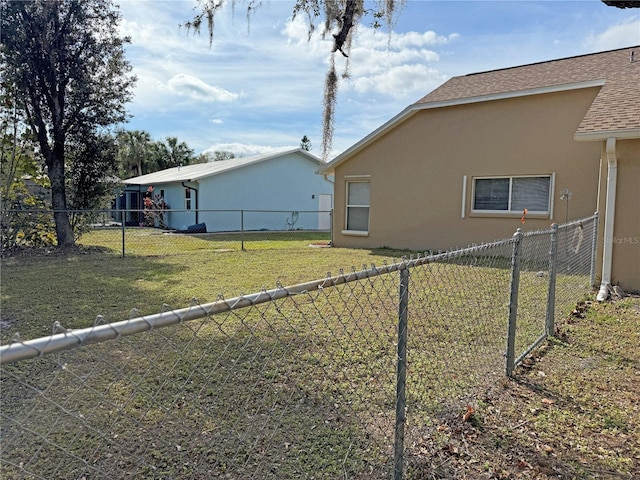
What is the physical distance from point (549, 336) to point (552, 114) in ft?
22.5

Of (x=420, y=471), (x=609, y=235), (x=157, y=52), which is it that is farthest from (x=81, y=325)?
(x=609, y=235)

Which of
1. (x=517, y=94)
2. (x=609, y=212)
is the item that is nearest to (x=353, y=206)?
(x=517, y=94)

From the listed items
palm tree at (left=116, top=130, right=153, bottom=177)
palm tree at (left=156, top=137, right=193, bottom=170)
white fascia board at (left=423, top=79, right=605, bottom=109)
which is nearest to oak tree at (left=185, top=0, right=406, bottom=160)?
white fascia board at (left=423, top=79, right=605, bottom=109)

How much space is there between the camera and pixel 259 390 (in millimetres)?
3395

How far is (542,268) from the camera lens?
28.2 feet

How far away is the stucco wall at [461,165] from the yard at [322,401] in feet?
15.1

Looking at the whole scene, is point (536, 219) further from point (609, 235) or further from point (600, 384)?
point (600, 384)

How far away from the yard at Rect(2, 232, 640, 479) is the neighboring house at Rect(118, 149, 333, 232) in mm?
15518

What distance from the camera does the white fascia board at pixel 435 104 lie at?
916 cm

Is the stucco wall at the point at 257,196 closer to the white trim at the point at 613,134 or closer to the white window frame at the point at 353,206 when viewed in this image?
the white window frame at the point at 353,206

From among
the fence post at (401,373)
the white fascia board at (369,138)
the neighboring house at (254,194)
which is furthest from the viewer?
the neighboring house at (254,194)

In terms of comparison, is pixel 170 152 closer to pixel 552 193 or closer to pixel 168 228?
pixel 168 228

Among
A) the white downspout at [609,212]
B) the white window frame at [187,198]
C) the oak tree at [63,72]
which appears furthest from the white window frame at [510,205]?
the white window frame at [187,198]

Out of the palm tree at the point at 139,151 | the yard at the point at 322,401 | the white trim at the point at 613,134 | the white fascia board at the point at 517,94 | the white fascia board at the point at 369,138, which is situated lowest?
the yard at the point at 322,401
